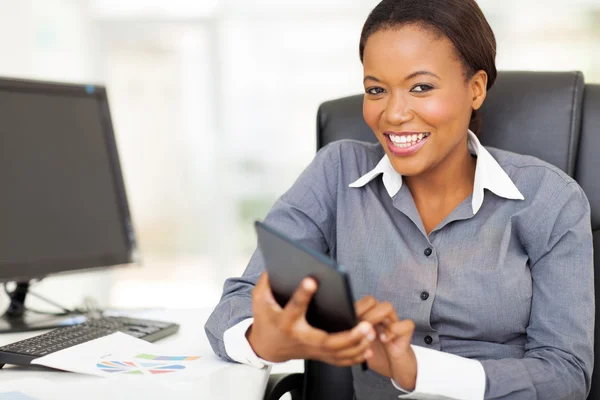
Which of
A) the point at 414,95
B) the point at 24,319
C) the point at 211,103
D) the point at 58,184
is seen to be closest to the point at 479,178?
the point at 414,95

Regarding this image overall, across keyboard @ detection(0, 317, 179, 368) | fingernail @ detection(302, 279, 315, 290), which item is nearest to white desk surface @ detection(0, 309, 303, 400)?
keyboard @ detection(0, 317, 179, 368)

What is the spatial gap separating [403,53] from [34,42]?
9.10ft

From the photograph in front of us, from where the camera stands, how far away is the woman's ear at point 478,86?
127 centimetres

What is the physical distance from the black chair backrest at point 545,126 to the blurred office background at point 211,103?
3038 mm

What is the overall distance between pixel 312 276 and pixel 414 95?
0.52m

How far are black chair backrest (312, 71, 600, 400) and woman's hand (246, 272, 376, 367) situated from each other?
0.44 meters

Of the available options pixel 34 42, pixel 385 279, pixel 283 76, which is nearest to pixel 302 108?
pixel 283 76

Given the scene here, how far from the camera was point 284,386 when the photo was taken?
4.12 ft

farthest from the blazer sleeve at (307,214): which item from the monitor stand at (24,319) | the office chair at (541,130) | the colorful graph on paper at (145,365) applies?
the monitor stand at (24,319)

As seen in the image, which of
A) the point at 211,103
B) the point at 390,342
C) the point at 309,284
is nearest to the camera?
the point at 309,284

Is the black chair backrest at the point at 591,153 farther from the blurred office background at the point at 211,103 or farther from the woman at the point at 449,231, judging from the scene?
the blurred office background at the point at 211,103

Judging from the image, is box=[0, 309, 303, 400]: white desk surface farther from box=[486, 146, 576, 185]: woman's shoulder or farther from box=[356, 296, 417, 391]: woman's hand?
box=[486, 146, 576, 185]: woman's shoulder

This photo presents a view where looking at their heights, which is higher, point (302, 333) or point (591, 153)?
point (591, 153)

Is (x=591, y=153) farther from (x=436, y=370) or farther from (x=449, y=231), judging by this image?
(x=436, y=370)
